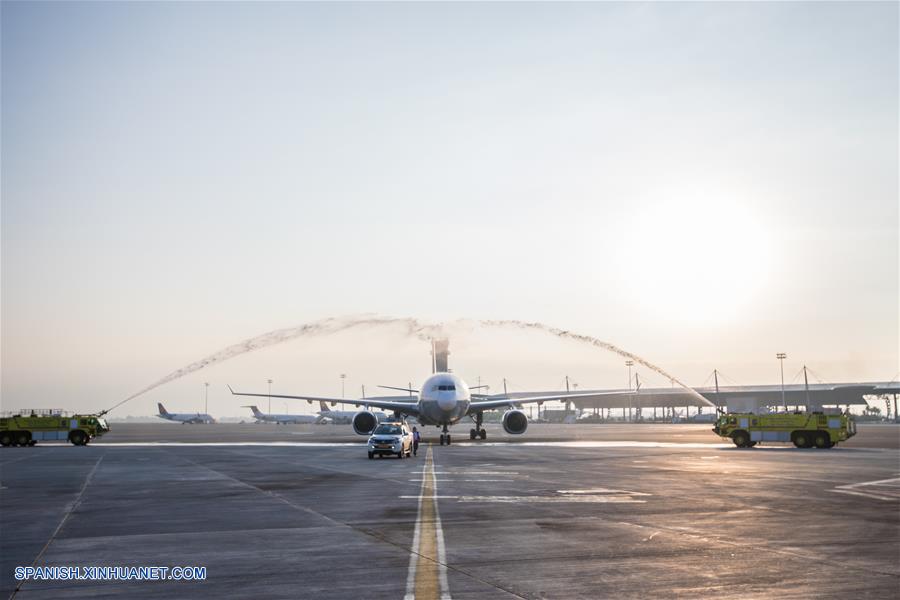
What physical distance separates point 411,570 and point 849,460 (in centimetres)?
3466

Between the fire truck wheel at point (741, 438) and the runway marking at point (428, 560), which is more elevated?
the runway marking at point (428, 560)

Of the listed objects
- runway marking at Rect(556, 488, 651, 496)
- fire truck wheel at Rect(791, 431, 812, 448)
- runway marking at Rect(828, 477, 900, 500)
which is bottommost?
fire truck wheel at Rect(791, 431, 812, 448)

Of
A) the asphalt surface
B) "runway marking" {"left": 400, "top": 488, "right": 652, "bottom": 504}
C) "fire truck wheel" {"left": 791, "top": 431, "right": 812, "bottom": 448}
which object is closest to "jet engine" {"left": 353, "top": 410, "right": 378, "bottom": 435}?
the asphalt surface

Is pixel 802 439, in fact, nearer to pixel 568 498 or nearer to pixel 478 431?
pixel 478 431

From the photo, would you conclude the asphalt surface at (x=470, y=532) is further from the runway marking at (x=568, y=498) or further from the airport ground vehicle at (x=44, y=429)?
the airport ground vehicle at (x=44, y=429)

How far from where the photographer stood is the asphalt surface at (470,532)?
37.9 feet

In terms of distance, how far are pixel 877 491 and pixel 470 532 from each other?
606 inches

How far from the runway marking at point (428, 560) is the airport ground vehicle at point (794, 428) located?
40718 mm

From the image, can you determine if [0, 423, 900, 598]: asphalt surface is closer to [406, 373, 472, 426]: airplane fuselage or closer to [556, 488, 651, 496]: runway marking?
[556, 488, 651, 496]: runway marking

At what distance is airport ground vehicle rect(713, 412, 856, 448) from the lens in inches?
2135

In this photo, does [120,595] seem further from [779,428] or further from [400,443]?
[779,428]

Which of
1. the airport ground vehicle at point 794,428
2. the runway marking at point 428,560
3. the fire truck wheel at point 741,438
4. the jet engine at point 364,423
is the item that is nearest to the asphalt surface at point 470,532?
the runway marking at point 428,560

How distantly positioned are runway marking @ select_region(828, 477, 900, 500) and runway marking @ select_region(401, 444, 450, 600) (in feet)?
42.5

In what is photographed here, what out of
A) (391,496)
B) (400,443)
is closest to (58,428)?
(400,443)
